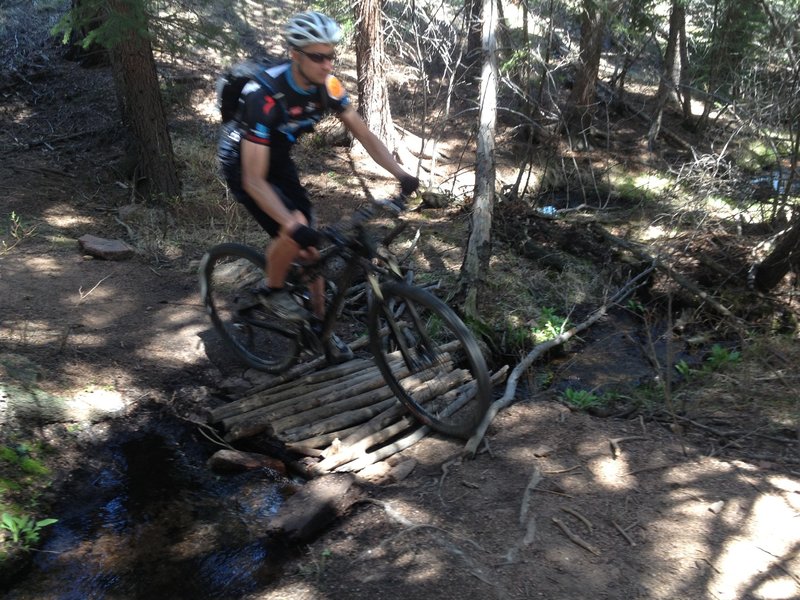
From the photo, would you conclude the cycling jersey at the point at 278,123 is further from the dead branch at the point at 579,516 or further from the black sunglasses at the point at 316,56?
the dead branch at the point at 579,516

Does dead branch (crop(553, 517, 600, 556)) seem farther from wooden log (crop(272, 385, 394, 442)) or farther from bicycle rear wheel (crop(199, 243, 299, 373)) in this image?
bicycle rear wheel (crop(199, 243, 299, 373))

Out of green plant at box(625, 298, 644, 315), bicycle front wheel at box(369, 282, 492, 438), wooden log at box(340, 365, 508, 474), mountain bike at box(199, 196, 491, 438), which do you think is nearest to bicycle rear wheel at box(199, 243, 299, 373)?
mountain bike at box(199, 196, 491, 438)

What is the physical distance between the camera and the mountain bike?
Answer: 3.94 meters

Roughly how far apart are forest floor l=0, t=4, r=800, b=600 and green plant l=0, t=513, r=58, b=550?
0.14 meters

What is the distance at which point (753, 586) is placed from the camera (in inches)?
113

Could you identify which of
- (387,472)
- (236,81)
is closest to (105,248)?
(236,81)

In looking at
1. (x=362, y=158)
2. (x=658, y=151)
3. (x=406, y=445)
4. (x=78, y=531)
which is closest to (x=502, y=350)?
(x=406, y=445)

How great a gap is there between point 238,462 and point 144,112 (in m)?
5.57

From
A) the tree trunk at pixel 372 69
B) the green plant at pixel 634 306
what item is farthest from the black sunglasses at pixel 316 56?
the tree trunk at pixel 372 69

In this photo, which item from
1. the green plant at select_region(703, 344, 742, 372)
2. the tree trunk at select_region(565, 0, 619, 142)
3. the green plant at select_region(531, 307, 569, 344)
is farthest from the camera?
the tree trunk at select_region(565, 0, 619, 142)

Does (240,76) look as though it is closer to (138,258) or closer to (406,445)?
(406,445)

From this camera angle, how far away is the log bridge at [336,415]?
4285mm

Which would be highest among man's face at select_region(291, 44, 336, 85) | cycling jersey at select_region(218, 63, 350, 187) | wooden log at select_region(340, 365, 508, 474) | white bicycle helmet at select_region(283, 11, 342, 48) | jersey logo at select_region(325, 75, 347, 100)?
white bicycle helmet at select_region(283, 11, 342, 48)

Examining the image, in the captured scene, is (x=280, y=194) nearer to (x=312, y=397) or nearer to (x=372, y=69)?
(x=312, y=397)
